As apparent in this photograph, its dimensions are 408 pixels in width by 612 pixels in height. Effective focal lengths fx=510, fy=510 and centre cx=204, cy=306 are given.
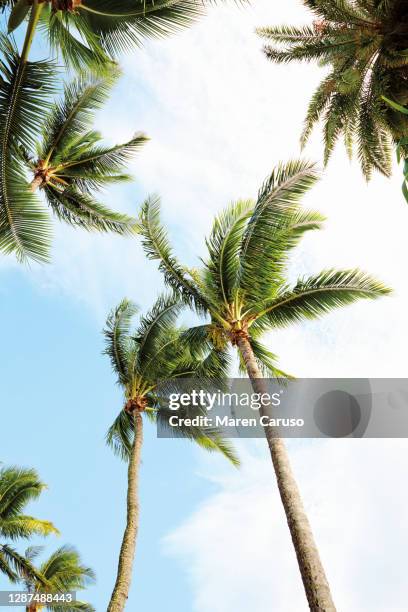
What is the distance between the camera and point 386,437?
7.67 metres

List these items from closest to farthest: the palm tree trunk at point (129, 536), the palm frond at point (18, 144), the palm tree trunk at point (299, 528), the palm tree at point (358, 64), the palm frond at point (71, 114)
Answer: the palm tree trunk at point (299, 528)
the palm frond at point (18, 144)
the palm tree trunk at point (129, 536)
the palm tree at point (358, 64)
the palm frond at point (71, 114)

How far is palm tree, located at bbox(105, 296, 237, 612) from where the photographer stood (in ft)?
42.1

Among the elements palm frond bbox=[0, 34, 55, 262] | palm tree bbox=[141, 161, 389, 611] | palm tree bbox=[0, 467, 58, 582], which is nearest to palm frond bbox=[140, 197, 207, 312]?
palm tree bbox=[141, 161, 389, 611]

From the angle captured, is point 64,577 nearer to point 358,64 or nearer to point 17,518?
point 17,518

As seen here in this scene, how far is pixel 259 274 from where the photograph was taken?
10531mm

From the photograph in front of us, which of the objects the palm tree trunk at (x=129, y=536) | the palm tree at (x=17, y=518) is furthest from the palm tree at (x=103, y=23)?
the palm tree at (x=17, y=518)

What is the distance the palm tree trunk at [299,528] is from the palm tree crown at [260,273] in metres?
1.79

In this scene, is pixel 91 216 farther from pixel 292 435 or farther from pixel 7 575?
pixel 7 575

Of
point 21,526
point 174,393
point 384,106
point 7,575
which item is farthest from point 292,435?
point 7,575

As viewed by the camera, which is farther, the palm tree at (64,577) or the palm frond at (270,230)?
the palm tree at (64,577)

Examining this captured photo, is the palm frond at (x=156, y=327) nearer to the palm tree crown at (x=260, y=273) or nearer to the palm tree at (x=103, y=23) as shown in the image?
the palm tree crown at (x=260, y=273)

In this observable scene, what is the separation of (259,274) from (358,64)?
17.2 feet

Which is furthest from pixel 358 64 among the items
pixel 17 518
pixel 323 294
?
pixel 17 518

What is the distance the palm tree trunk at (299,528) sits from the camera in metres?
5.98
